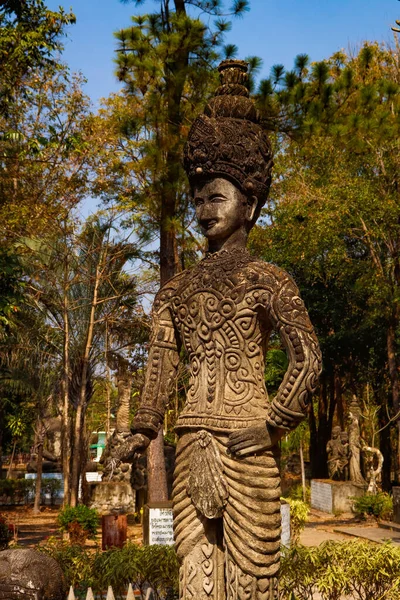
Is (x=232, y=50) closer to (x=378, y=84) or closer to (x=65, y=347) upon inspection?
(x=378, y=84)

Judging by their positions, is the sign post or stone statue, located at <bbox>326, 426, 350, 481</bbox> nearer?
the sign post

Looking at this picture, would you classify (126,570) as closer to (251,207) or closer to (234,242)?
(234,242)

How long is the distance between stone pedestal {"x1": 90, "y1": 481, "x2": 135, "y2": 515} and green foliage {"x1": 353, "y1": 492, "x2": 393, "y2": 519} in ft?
20.0

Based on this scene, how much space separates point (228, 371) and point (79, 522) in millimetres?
11515

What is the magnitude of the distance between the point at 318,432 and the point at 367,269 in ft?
28.9

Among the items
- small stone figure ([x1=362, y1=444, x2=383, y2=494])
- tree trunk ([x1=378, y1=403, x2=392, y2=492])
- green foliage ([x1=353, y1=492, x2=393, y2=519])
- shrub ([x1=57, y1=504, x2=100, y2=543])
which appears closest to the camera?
shrub ([x1=57, y1=504, x2=100, y2=543])

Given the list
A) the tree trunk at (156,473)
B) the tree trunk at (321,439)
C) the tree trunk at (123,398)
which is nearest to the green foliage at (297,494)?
the tree trunk at (321,439)

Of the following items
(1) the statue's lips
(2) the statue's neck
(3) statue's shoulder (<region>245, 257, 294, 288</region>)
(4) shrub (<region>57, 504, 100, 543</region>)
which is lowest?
(4) shrub (<region>57, 504, 100, 543</region>)

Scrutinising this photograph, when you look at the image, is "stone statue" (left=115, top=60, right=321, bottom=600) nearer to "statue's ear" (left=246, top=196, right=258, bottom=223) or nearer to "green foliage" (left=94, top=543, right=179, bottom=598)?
"statue's ear" (left=246, top=196, right=258, bottom=223)

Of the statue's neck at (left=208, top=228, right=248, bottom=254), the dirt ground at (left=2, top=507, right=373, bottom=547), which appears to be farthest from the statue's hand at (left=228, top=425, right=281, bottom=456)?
the dirt ground at (left=2, top=507, right=373, bottom=547)

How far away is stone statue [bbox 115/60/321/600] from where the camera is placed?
3932mm

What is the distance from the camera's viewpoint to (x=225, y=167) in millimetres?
4383

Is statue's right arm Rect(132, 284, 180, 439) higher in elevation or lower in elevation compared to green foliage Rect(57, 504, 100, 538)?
higher

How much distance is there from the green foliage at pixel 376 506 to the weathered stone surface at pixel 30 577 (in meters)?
13.0
